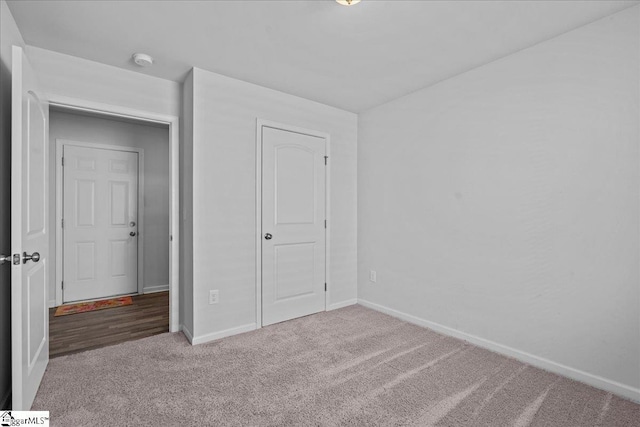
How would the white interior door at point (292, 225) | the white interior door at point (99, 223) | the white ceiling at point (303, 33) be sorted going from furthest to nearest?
1. the white interior door at point (99, 223)
2. the white interior door at point (292, 225)
3. the white ceiling at point (303, 33)

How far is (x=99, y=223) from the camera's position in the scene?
13.6 feet

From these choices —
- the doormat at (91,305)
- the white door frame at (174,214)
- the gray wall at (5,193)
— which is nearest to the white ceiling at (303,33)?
the gray wall at (5,193)

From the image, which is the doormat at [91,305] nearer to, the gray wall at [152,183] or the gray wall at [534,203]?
the gray wall at [152,183]

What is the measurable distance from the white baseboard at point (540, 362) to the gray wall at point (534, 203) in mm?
14

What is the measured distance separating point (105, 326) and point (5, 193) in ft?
6.00

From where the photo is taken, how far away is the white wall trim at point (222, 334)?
277cm

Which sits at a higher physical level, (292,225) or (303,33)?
(303,33)

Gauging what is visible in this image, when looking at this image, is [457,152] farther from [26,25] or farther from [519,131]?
[26,25]

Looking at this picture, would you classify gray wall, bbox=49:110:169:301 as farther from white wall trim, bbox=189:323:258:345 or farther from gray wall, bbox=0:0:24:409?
gray wall, bbox=0:0:24:409

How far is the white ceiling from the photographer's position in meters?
1.98

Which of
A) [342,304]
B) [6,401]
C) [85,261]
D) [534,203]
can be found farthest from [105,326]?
[534,203]

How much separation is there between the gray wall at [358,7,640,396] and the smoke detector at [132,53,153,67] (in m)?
2.38

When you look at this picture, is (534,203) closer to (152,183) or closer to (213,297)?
(213,297)

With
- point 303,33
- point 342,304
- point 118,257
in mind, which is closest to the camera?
point 303,33
